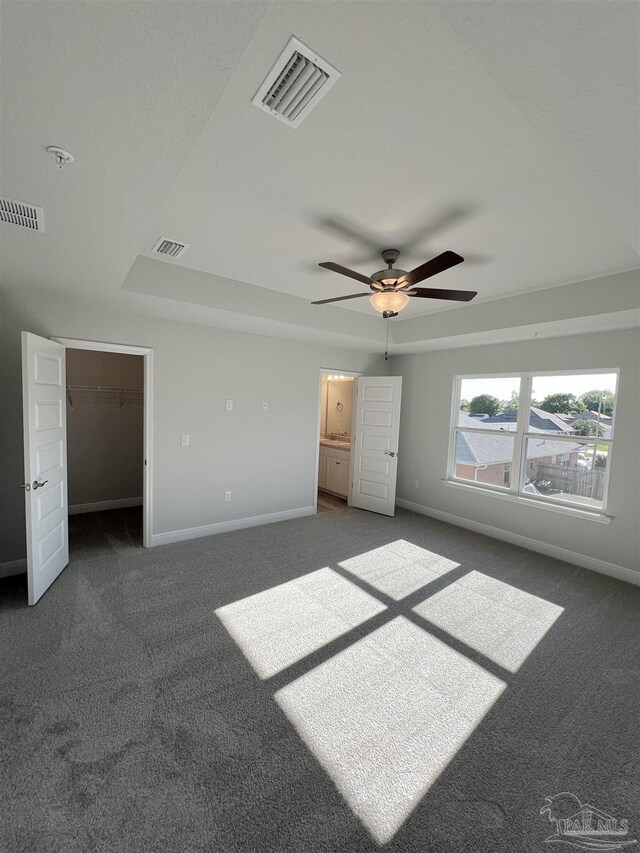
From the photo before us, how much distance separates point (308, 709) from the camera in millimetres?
1907

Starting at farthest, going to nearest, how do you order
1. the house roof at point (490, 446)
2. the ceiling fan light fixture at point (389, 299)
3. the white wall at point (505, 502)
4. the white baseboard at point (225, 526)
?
the house roof at point (490, 446), the white baseboard at point (225, 526), the white wall at point (505, 502), the ceiling fan light fixture at point (389, 299)

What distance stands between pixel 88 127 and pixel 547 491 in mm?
4902

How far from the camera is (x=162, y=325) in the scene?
370 centimetres

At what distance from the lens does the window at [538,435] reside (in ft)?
12.3

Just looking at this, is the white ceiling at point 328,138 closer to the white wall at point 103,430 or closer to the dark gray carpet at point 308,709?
the white wall at point 103,430

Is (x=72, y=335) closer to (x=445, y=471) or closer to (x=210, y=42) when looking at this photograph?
(x=210, y=42)

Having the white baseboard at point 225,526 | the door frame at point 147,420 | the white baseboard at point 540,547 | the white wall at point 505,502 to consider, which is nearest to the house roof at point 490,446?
the white wall at point 505,502

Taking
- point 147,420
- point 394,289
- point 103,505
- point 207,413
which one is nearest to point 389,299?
point 394,289

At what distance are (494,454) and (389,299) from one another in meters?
3.01

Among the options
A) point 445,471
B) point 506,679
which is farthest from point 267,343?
point 506,679

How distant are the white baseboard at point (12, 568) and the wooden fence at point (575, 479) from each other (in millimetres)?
5439

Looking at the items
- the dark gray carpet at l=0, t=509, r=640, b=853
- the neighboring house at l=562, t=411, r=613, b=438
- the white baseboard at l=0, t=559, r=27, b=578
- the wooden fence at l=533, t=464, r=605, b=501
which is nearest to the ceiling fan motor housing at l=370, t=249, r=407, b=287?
the dark gray carpet at l=0, t=509, r=640, b=853

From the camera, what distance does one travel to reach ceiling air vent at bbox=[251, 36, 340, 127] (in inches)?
45.9

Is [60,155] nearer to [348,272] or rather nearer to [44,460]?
[348,272]
